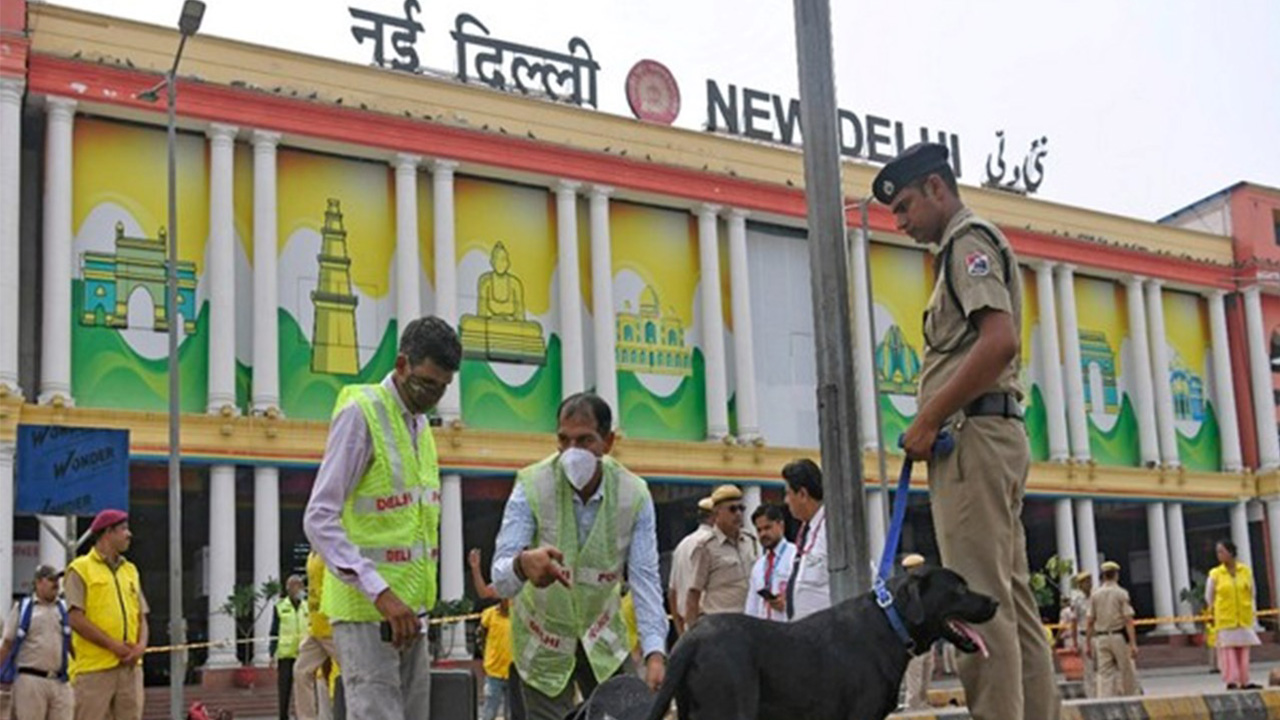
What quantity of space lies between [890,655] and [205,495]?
97.5 ft

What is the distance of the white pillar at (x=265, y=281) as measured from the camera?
3130cm

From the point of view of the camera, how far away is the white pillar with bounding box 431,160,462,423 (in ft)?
110

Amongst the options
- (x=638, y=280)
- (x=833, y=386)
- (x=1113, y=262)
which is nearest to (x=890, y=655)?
(x=833, y=386)

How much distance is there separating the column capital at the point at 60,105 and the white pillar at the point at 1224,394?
36.1 m

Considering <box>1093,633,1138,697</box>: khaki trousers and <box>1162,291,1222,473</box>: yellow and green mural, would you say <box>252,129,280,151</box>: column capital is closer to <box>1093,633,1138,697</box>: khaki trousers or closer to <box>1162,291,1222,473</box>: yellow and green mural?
<box>1093,633,1138,697</box>: khaki trousers

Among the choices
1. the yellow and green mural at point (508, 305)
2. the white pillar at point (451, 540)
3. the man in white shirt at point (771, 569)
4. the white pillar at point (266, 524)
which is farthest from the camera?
the yellow and green mural at point (508, 305)

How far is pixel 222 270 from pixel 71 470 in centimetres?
1621

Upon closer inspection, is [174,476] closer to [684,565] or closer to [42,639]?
[42,639]

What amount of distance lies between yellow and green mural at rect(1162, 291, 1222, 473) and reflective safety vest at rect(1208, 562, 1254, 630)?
3203 cm

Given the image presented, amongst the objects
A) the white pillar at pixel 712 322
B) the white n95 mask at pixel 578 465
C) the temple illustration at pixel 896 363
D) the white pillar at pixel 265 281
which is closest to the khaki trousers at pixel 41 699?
the white n95 mask at pixel 578 465

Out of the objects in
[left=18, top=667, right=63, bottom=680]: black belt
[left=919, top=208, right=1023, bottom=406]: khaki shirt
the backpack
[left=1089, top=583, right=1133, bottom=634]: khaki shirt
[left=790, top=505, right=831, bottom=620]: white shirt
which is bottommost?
[left=1089, top=583, right=1133, bottom=634]: khaki shirt

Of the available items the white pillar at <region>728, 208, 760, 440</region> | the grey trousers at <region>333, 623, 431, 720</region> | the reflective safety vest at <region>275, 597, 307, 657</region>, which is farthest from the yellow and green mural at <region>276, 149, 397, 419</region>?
the grey trousers at <region>333, 623, 431, 720</region>

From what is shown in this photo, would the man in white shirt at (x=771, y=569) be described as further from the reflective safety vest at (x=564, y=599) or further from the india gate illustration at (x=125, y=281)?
the india gate illustration at (x=125, y=281)

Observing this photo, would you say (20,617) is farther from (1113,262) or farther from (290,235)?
(1113,262)
